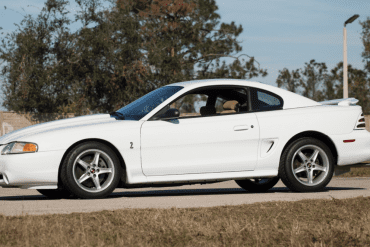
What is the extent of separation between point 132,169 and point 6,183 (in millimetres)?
1579

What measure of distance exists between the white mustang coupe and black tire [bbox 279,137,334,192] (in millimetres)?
14

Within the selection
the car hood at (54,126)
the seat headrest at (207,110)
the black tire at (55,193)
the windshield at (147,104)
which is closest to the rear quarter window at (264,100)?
the seat headrest at (207,110)

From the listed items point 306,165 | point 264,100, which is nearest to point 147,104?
point 264,100

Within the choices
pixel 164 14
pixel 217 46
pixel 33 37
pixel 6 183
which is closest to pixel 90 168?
pixel 6 183

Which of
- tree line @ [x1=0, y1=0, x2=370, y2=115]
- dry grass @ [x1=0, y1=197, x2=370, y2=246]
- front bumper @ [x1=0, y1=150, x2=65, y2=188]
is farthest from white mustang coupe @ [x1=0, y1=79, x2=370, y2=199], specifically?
tree line @ [x1=0, y1=0, x2=370, y2=115]

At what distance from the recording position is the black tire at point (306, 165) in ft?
25.0

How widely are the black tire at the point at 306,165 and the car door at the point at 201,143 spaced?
0.50 m

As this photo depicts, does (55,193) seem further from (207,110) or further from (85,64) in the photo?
(85,64)

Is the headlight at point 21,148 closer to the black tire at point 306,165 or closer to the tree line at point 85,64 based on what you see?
the black tire at point 306,165

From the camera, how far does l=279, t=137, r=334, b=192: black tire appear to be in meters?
7.63

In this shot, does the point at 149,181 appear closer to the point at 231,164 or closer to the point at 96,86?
the point at 231,164

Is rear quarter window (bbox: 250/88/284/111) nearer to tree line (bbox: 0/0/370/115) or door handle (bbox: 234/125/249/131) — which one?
door handle (bbox: 234/125/249/131)

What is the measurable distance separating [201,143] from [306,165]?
1.63 m

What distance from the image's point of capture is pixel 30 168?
6738 mm
